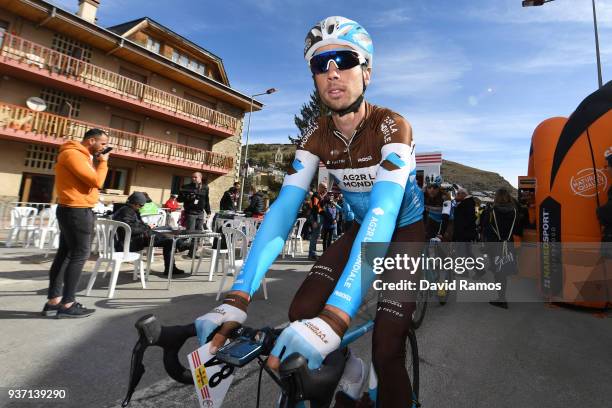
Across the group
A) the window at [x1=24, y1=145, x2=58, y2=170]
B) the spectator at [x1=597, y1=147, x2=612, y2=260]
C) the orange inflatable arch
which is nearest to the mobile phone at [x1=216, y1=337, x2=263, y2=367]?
→ the spectator at [x1=597, y1=147, x2=612, y2=260]

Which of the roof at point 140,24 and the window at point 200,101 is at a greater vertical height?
the roof at point 140,24

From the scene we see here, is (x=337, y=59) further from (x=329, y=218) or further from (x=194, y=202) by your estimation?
(x=329, y=218)

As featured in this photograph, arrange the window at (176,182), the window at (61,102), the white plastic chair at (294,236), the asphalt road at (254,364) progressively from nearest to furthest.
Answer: the asphalt road at (254,364) → the white plastic chair at (294,236) → the window at (61,102) → the window at (176,182)

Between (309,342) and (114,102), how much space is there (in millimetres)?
20318

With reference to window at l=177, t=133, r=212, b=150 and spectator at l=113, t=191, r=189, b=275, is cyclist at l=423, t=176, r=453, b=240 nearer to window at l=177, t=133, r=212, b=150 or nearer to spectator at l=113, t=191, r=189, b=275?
spectator at l=113, t=191, r=189, b=275

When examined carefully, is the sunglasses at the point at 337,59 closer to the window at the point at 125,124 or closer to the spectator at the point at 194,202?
the spectator at the point at 194,202

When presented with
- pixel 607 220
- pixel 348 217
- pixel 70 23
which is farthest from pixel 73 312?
pixel 70 23

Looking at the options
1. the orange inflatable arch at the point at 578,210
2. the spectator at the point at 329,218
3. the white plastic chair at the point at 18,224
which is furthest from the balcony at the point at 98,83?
the orange inflatable arch at the point at 578,210

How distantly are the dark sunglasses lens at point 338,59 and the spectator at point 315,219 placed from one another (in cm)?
757

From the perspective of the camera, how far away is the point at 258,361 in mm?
897

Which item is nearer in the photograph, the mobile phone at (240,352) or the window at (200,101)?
the mobile phone at (240,352)

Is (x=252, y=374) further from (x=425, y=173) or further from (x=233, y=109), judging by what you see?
(x=233, y=109)

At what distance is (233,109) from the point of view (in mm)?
24453

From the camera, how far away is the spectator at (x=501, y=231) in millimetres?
5625
